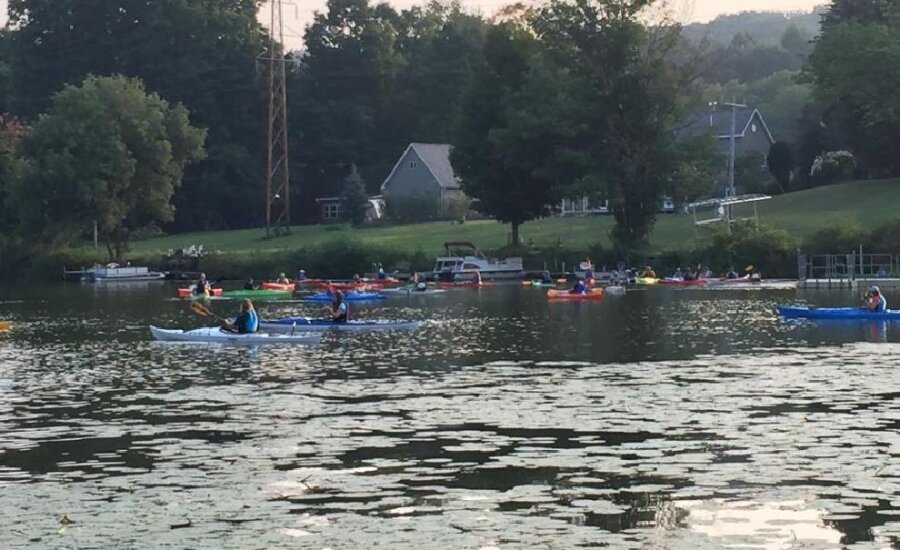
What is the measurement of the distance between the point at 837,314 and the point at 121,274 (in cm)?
6216

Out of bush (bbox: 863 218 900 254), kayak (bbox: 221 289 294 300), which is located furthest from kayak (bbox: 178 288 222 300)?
bush (bbox: 863 218 900 254)

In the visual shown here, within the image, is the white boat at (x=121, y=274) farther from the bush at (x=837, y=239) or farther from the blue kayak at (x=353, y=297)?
the bush at (x=837, y=239)

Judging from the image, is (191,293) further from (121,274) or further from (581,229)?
(581,229)

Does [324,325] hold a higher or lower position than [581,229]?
lower

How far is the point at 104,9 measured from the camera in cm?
14375

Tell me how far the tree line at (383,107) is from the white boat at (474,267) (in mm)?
4963

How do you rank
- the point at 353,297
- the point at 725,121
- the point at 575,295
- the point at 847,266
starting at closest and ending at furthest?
1. the point at 575,295
2. the point at 353,297
3. the point at 847,266
4. the point at 725,121

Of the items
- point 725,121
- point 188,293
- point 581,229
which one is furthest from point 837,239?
point 725,121

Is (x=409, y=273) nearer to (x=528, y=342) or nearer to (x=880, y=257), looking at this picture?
(x=880, y=257)

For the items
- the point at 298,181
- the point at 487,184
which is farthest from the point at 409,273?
the point at 298,181

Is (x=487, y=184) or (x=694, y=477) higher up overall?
(x=487, y=184)

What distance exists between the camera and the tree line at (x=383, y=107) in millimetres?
97688

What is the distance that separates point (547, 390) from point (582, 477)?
1196 cm

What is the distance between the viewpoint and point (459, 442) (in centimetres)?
2827
